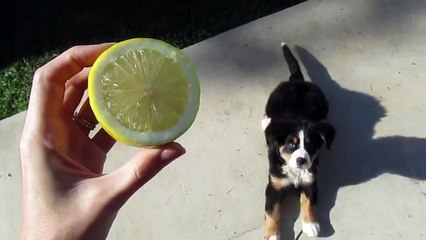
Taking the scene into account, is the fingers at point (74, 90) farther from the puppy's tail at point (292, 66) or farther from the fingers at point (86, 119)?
the puppy's tail at point (292, 66)

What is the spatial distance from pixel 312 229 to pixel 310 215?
0.07 metres

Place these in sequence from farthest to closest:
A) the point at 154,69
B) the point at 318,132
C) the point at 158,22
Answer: the point at 158,22 < the point at 318,132 < the point at 154,69

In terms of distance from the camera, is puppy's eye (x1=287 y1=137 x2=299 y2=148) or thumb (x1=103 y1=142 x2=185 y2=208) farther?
puppy's eye (x1=287 y1=137 x2=299 y2=148)

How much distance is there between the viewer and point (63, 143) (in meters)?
2.54

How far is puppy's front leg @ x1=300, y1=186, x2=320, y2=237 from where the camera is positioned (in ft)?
12.7

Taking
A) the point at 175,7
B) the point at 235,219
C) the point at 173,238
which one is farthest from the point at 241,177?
the point at 175,7

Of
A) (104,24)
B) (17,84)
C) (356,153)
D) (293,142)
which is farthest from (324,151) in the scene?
(17,84)

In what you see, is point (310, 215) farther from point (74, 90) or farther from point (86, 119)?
point (74, 90)

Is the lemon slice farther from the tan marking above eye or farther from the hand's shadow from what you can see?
the hand's shadow

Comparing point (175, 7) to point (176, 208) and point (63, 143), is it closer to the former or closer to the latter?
point (176, 208)

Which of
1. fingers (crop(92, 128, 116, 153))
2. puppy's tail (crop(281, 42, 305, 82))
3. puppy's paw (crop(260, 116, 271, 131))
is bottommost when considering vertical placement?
puppy's paw (crop(260, 116, 271, 131))

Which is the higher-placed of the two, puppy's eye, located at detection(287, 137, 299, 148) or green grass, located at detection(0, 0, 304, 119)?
green grass, located at detection(0, 0, 304, 119)

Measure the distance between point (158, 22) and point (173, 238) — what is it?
4.74 ft

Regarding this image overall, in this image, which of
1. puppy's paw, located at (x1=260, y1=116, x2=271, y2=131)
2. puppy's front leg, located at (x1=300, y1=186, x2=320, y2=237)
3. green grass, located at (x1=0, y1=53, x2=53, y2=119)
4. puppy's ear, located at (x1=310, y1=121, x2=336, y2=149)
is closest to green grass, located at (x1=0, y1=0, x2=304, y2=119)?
green grass, located at (x1=0, y1=53, x2=53, y2=119)
